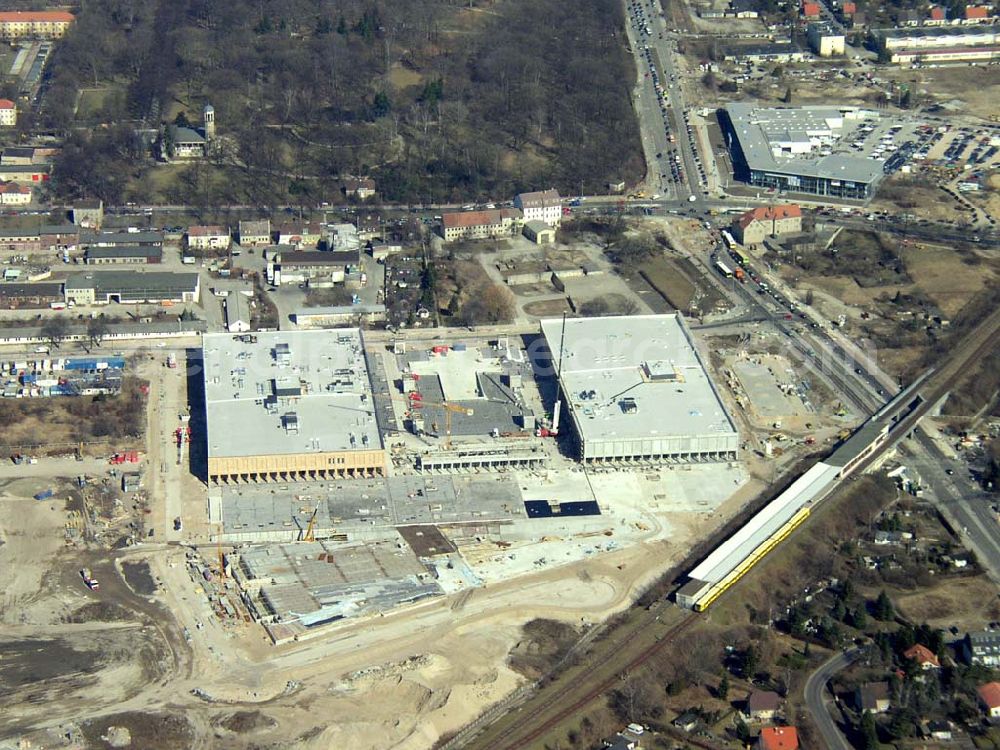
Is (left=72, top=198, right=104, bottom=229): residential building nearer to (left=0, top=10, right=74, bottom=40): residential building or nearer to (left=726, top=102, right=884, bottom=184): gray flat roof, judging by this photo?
(left=0, top=10, right=74, bottom=40): residential building

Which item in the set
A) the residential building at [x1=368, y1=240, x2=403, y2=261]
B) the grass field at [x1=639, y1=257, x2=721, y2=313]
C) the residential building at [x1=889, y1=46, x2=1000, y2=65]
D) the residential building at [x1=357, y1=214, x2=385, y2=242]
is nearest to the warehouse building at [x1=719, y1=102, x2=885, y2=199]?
the residential building at [x1=889, y1=46, x2=1000, y2=65]

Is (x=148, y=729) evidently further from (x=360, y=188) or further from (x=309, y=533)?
(x=360, y=188)

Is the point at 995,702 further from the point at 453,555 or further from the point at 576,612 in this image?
the point at 453,555

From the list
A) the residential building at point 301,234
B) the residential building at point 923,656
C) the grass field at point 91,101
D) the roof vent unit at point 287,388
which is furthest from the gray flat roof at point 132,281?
the residential building at point 923,656

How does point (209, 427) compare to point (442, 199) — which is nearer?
point (209, 427)

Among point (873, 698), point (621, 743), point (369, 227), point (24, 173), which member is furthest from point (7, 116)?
point (873, 698)

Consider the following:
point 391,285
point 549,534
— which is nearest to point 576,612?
point 549,534
